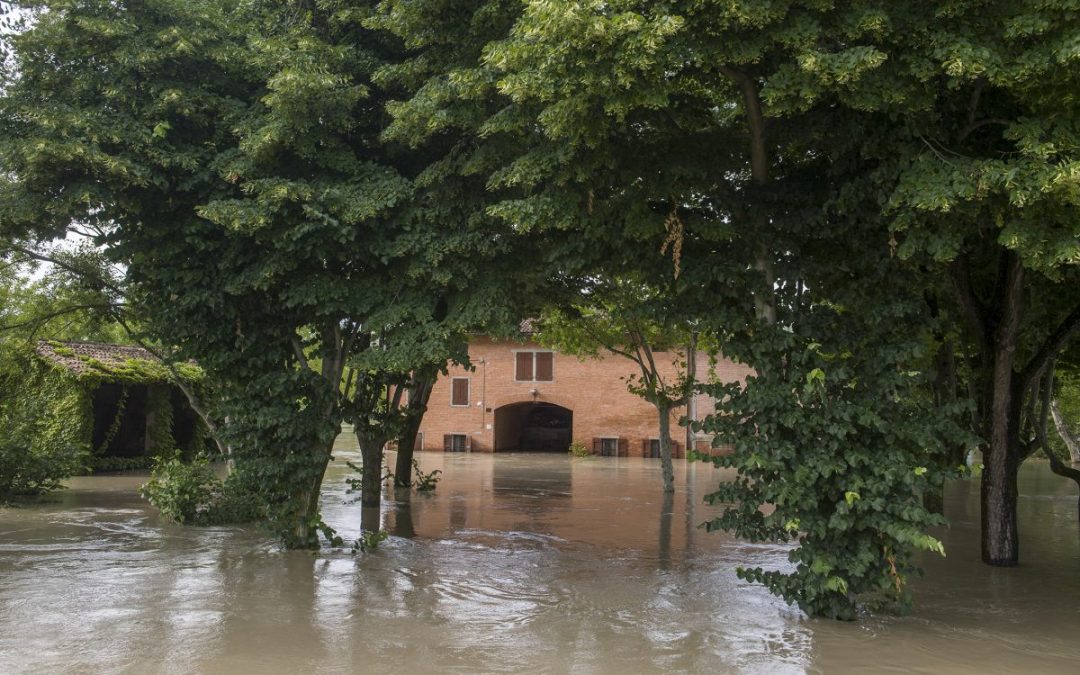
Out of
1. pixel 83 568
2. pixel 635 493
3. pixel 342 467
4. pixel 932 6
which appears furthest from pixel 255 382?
pixel 342 467

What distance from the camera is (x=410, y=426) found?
1938 cm

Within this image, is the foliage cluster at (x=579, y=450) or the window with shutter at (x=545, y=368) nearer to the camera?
the foliage cluster at (x=579, y=450)

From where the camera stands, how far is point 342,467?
3083 cm

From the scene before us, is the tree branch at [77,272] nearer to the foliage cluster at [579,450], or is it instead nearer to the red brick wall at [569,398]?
the red brick wall at [569,398]

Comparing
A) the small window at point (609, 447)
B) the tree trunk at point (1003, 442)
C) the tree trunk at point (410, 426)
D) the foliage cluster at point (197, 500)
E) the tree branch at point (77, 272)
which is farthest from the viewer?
the small window at point (609, 447)

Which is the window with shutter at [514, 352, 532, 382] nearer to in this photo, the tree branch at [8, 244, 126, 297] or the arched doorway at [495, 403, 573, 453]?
the arched doorway at [495, 403, 573, 453]

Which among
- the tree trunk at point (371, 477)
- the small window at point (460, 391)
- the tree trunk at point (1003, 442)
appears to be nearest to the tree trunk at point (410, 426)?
the tree trunk at point (371, 477)

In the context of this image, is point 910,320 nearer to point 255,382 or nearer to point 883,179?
point 883,179

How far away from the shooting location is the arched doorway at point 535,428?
4059 centimetres

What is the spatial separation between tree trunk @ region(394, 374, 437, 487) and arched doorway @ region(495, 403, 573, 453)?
18.2 meters

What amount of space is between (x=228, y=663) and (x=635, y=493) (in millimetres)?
16561

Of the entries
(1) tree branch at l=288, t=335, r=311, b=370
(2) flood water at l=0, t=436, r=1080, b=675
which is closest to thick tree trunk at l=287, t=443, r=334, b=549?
(2) flood water at l=0, t=436, r=1080, b=675

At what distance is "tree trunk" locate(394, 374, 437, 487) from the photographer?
59.6ft

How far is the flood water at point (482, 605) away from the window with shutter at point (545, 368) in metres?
20.8
